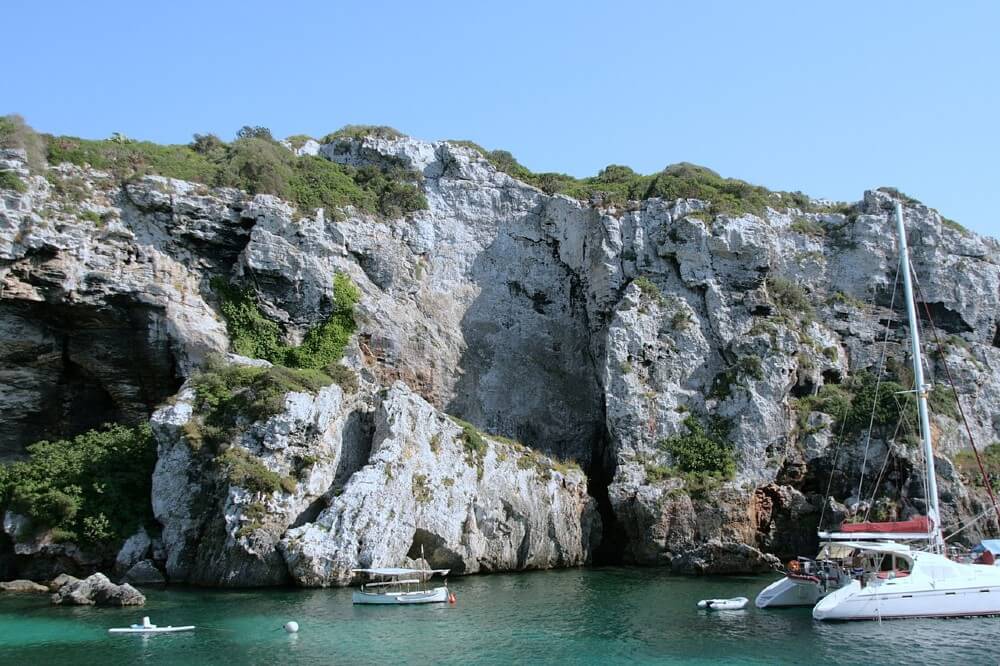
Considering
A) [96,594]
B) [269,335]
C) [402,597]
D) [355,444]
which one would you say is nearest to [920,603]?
Result: [402,597]

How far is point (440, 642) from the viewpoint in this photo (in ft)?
78.3

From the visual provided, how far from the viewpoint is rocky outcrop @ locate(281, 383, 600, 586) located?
34.0 meters

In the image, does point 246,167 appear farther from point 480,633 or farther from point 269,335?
point 480,633

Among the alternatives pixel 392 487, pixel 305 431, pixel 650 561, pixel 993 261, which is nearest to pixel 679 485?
pixel 650 561

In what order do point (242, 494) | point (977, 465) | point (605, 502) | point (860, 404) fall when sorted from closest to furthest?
point (242, 494) < point (977, 465) < point (860, 404) < point (605, 502)

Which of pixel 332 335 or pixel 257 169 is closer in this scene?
pixel 332 335

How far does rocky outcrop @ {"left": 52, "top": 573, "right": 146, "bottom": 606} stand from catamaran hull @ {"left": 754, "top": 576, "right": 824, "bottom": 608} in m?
23.4

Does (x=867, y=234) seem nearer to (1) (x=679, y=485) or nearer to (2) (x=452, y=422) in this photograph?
(1) (x=679, y=485)

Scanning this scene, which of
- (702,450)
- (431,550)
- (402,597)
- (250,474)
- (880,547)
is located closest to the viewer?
(880,547)

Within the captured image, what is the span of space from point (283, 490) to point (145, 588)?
23.2ft

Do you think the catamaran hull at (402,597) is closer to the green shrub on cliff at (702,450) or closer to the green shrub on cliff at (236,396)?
the green shrub on cliff at (236,396)

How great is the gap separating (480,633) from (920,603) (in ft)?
48.8

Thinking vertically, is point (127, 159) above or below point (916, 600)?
above

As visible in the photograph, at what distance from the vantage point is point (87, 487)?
3697cm
